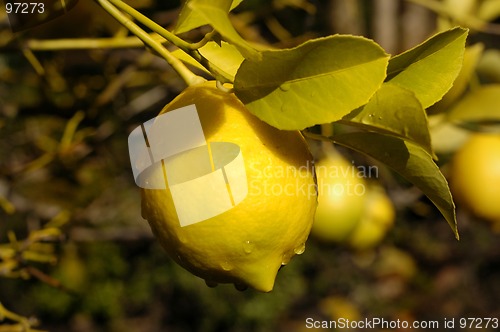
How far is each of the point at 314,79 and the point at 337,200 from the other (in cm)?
66

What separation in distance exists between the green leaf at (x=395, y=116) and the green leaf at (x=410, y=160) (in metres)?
0.04

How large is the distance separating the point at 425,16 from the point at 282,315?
2.37 meters

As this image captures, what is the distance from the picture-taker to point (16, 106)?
46.3 inches

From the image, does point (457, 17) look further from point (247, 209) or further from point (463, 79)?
point (247, 209)

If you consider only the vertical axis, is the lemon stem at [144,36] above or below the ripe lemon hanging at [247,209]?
above

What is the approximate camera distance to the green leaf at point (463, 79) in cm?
94

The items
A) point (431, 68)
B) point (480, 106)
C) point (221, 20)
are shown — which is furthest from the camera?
point (480, 106)

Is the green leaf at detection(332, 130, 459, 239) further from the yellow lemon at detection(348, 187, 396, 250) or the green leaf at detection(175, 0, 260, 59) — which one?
the yellow lemon at detection(348, 187, 396, 250)

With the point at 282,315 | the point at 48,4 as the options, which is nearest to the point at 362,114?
the point at 48,4

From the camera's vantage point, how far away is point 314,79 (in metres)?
0.37

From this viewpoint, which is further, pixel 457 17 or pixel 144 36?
pixel 457 17

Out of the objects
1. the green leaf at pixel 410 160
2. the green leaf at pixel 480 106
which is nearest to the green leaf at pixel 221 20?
the green leaf at pixel 410 160

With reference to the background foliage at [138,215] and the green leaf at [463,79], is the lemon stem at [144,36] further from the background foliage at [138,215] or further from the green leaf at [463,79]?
the green leaf at [463,79]

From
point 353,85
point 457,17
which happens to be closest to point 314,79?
point 353,85
